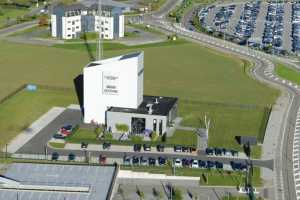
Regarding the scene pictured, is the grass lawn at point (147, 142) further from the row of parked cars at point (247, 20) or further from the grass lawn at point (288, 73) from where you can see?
the row of parked cars at point (247, 20)

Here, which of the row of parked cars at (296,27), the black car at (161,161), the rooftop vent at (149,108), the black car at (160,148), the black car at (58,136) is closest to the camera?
the black car at (161,161)

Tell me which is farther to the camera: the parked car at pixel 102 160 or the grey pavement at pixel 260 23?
the grey pavement at pixel 260 23

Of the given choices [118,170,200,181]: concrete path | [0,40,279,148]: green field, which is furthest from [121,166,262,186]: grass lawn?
[0,40,279,148]: green field

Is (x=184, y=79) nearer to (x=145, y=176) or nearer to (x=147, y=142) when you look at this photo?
(x=147, y=142)

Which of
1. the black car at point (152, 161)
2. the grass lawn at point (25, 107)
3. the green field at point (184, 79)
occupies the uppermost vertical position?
the green field at point (184, 79)

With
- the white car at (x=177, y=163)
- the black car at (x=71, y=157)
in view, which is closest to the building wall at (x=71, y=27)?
the black car at (x=71, y=157)

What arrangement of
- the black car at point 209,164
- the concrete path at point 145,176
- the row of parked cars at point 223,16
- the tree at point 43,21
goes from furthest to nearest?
the row of parked cars at point 223,16 < the tree at point 43,21 < the black car at point 209,164 < the concrete path at point 145,176

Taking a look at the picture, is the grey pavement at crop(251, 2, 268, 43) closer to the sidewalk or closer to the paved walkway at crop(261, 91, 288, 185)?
the paved walkway at crop(261, 91, 288, 185)
